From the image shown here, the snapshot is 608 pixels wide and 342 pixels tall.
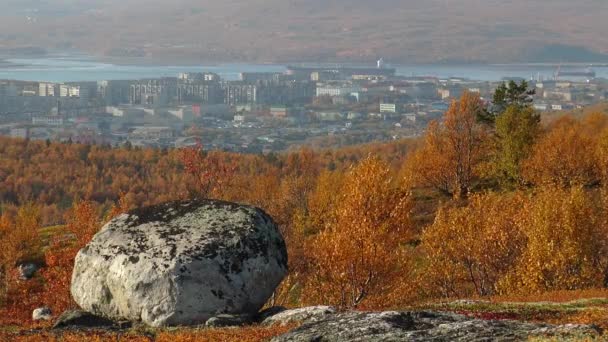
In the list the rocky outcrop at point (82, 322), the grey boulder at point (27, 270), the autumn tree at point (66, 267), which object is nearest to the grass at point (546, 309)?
the rocky outcrop at point (82, 322)

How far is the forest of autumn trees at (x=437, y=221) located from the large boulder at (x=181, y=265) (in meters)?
6.04

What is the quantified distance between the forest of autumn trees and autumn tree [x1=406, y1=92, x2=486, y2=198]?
0.61 ft

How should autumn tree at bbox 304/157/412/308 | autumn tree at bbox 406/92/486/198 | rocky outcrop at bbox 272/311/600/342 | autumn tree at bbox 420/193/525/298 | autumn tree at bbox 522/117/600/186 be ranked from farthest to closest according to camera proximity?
autumn tree at bbox 406/92/486/198 < autumn tree at bbox 522/117/600/186 < autumn tree at bbox 420/193/525/298 < autumn tree at bbox 304/157/412/308 < rocky outcrop at bbox 272/311/600/342

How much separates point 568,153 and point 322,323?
226ft

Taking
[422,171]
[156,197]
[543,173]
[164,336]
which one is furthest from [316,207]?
[156,197]

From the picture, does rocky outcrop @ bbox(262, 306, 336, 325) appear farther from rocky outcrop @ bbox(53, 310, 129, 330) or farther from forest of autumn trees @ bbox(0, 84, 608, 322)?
forest of autumn trees @ bbox(0, 84, 608, 322)

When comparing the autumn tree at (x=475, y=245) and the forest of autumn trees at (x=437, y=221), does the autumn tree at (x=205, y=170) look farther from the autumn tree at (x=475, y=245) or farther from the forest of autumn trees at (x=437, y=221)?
the autumn tree at (x=475, y=245)

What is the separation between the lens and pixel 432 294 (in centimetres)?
5225

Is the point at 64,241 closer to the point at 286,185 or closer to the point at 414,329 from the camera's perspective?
the point at 286,185

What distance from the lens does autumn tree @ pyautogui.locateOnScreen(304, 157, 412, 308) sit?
36812mm

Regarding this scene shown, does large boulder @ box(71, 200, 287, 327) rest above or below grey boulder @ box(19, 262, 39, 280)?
above

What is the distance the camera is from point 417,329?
59.9 ft

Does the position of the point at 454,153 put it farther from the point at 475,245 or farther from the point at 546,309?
the point at 546,309

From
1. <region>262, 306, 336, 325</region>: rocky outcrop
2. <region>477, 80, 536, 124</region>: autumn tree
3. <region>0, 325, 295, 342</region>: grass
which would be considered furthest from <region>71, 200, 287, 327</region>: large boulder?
<region>477, 80, 536, 124</region>: autumn tree
